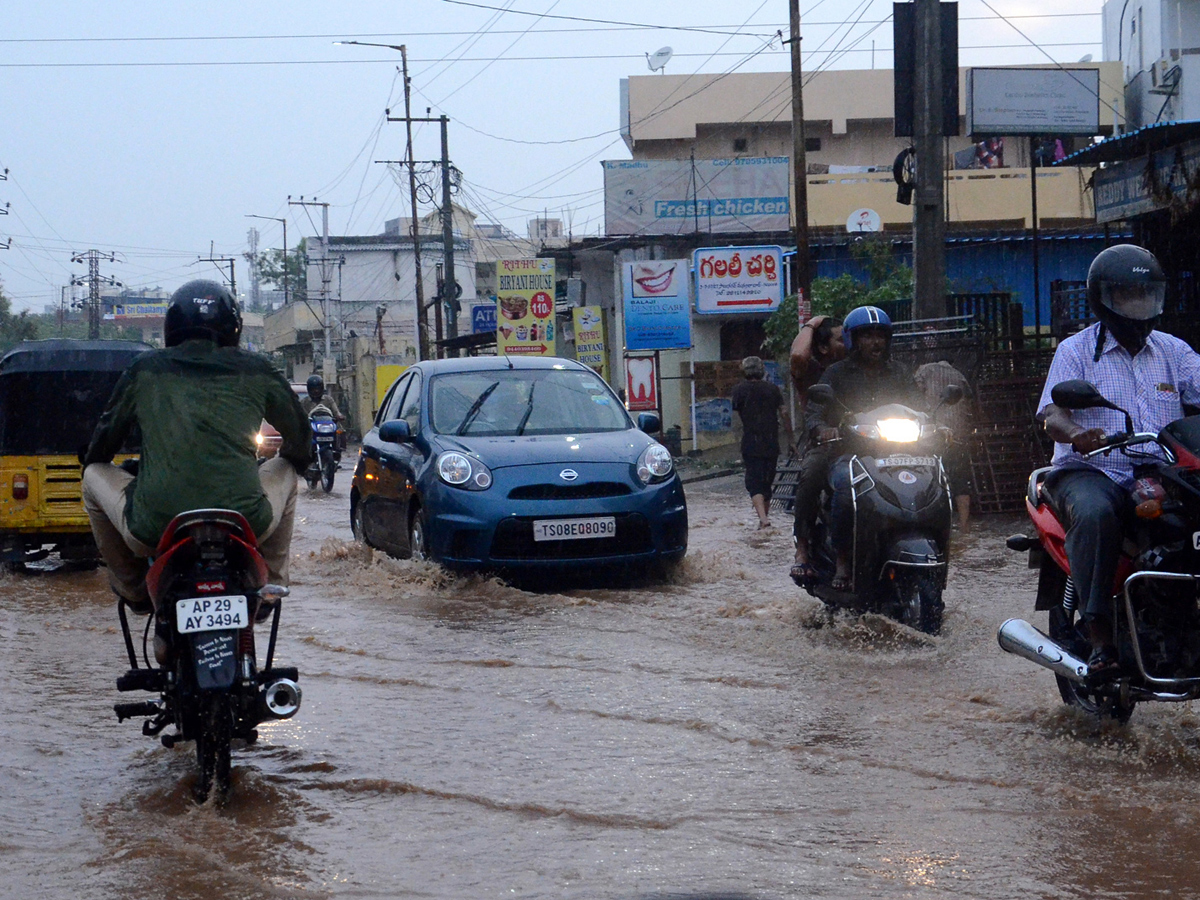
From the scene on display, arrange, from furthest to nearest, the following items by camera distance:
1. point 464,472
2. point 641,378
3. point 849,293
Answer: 1. point 641,378
2. point 849,293
3. point 464,472

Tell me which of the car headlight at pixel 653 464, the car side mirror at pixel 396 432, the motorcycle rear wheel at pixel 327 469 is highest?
the car side mirror at pixel 396 432

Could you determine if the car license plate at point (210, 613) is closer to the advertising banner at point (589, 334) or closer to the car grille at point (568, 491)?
the car grille at point (568, 491)

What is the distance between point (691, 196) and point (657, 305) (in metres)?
9.54

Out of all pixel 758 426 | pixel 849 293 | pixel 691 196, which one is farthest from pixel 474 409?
pixel 691 196

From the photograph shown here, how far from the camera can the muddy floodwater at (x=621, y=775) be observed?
3.96m

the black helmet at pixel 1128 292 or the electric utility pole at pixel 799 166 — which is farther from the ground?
the electric utility pole at pixel 799 166

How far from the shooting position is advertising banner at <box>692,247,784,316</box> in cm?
3103

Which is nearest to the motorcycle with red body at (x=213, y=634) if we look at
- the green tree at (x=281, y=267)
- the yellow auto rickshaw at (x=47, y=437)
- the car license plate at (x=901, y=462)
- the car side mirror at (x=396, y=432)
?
the car license plate at (x=901, y=462)

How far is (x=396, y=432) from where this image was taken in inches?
402

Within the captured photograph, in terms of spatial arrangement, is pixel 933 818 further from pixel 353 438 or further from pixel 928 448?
pixel 353 438

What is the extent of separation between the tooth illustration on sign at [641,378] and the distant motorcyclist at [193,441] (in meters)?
23.9

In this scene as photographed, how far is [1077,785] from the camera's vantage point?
15.6 ft

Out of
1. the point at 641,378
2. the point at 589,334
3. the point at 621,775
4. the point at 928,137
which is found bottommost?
the point at 621,775

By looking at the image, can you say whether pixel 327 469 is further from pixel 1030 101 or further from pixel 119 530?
pixel 119 530
